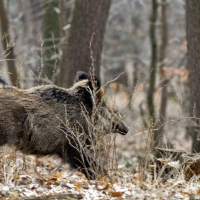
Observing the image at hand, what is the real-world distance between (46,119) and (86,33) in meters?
4.20

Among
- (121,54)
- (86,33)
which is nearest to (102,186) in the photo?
(86,33)

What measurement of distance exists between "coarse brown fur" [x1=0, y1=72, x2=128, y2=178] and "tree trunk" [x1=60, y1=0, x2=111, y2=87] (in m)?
3.13

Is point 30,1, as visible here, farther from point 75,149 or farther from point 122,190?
point 122,190

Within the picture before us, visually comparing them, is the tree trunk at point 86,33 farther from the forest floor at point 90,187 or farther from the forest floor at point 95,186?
the forest floor at point 90,187

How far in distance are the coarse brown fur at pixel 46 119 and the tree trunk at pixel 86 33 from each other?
313 cm

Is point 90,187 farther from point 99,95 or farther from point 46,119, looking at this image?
point 99,95

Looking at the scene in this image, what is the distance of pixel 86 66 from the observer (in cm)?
1217

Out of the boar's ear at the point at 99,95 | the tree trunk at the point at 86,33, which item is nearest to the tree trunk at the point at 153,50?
the tree trunk at the point at 86,33

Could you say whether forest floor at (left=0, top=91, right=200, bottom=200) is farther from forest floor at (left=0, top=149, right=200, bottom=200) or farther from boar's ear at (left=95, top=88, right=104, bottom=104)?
boar's ear at (left=95, top=88, right=104, bottom=104)

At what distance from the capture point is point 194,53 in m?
10.3

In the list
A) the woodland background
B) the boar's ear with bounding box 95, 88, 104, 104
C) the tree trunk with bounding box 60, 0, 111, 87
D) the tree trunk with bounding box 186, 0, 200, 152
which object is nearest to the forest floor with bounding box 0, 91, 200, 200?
the woodland background

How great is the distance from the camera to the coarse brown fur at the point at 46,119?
8.00 metres

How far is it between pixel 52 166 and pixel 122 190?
10.2 ft

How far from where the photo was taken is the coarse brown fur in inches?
315
